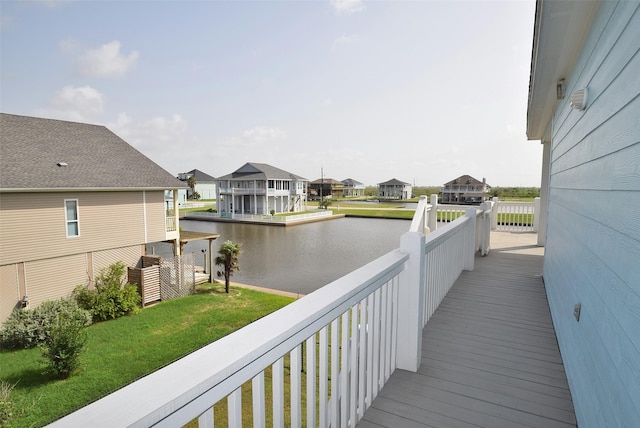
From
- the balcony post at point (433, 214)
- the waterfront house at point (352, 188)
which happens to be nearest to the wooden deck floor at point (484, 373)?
the balcony post at point (433, 214)

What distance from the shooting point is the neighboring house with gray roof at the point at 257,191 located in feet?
111

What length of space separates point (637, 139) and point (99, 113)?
114 ft

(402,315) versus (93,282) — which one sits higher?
(402,315)

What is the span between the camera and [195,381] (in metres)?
0.72

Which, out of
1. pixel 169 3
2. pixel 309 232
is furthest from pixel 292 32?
pixel 309 232

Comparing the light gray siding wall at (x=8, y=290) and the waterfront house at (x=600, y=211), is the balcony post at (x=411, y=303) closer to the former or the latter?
the waterfront house at (x=600, y=211)

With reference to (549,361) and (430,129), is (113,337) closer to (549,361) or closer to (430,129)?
(549,361)

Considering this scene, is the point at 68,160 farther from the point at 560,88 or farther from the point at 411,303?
the point at 560,88

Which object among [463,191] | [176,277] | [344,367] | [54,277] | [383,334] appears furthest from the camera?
[463,191]

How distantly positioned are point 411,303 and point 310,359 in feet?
3.99

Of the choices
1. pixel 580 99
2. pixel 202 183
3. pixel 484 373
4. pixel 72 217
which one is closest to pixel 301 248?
pixel 72 217

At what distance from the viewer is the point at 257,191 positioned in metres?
33.8

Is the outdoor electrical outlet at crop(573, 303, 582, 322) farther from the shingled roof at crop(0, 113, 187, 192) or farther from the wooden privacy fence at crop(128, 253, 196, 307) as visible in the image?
the shingled roof at crop(0, 113, 187, 192)

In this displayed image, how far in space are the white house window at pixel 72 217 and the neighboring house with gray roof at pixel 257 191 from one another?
22.0 metres
